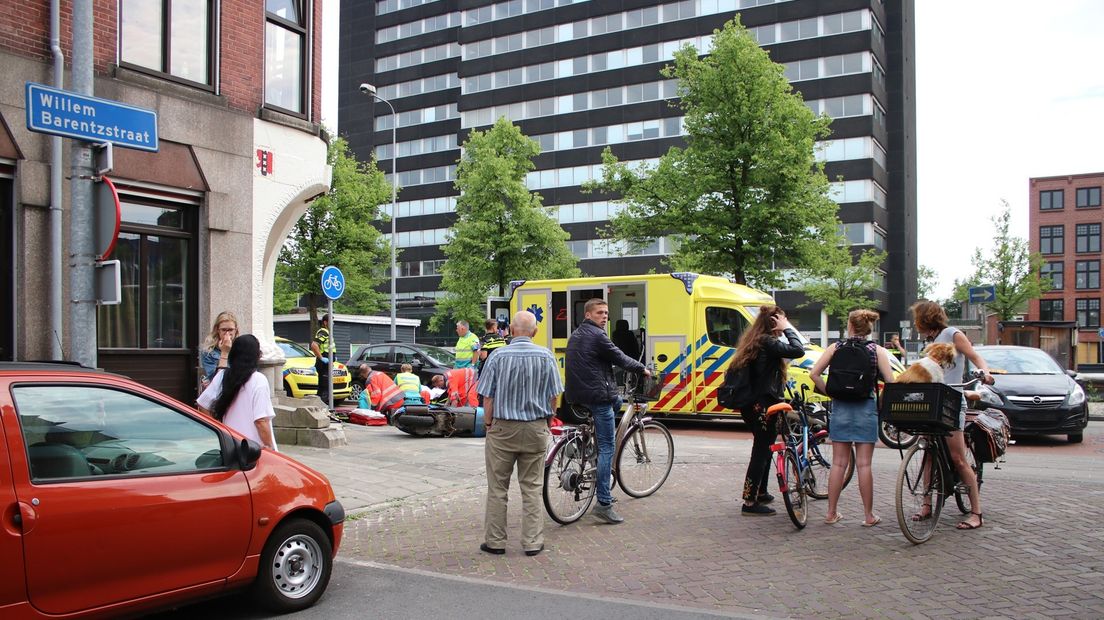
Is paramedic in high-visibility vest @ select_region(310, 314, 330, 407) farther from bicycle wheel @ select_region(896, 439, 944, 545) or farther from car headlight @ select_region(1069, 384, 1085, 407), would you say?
car headlight @ select_region(1069, 384, 1085, 407)

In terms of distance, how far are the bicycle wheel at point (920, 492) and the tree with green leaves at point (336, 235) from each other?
30.5m

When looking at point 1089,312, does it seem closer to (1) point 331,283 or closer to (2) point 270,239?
(1) point 331,283

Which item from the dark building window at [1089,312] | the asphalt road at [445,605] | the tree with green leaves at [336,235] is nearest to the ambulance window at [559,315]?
the asphalt road at [445,605]

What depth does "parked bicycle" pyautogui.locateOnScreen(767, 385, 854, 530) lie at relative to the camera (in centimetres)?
661

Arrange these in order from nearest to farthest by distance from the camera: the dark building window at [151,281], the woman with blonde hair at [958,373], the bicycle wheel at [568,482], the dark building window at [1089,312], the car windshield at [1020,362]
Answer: the woman with blonde hair at [958,373], the bicycle wheel at [568,482], the dark building window at [151,281], the car windshield at [1020,362], the dark building window at [1089,312]

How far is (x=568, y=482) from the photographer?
23.0ft

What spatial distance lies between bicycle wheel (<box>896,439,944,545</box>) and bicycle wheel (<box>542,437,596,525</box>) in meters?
2.42

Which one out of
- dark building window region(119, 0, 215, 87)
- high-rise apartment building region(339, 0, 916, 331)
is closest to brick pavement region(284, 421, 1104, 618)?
dark building window region(119, 0, 215, 87)

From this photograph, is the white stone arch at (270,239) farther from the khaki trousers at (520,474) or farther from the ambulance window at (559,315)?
the khaki trousers at (520,474)

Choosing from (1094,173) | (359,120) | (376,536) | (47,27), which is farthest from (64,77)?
(1094,173)

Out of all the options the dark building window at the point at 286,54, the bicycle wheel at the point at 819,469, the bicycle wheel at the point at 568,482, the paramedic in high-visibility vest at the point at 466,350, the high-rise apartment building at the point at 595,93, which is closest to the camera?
the bicycle wheel at the point at 568,482

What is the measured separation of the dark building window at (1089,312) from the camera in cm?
8056

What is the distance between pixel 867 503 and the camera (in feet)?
21.7

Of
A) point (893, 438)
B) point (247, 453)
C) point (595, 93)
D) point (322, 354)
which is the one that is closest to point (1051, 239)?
point (595, 93)
